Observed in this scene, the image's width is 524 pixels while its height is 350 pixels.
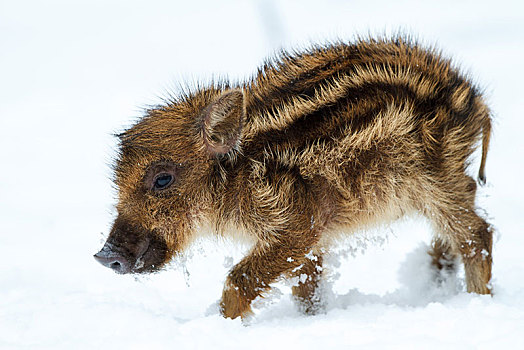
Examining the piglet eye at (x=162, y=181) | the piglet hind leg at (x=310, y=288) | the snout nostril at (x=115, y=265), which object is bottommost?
the snout nostril at (x=115, y=265)

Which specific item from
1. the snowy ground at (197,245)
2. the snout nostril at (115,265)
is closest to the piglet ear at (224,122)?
the snowy ground at (197,245)

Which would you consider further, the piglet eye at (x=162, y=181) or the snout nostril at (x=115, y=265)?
the piglet eye at (x=162, y=181)

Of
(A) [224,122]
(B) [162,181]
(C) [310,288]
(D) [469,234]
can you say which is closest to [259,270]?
(C) [310,288]

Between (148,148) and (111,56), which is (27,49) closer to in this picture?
(111,56)

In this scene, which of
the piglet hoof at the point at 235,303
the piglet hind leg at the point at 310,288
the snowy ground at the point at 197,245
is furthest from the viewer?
the piglet hind leg at the point at 310,288

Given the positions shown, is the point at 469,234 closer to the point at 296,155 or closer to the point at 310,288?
the point at 310,288

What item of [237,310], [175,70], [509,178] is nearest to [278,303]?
[237,310]

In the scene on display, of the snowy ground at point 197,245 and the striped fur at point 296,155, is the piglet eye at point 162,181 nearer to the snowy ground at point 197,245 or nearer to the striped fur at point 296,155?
the striped fur at point 296,155
